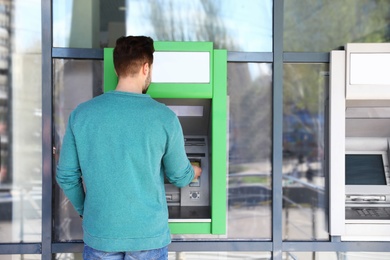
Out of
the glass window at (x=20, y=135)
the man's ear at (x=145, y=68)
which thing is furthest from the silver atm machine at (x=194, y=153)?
the glass window at (x=20, y=135)

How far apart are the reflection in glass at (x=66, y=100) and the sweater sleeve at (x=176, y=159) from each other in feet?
3.60

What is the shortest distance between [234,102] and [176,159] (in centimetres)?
114

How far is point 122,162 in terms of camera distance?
194 cm

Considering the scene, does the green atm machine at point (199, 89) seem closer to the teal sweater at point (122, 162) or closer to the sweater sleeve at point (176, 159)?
the sweater sleeve at point (176, 159)

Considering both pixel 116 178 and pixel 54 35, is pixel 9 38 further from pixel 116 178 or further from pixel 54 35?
pixel 116 178

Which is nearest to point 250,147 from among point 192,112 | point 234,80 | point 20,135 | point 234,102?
point 234,102

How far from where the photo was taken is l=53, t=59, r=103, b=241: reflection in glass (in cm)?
296

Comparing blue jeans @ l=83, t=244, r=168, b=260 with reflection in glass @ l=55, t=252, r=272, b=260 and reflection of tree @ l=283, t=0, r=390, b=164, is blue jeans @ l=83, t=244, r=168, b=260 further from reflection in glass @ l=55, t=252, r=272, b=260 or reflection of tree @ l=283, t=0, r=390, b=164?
reflection of tree @ l=283, t=0, r=390, b=164

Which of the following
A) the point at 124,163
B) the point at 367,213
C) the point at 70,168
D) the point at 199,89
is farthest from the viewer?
the point at 367,213

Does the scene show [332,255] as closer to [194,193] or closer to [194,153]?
[194,193]

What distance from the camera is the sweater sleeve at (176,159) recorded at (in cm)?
203

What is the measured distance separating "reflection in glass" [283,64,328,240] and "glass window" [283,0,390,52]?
9.3 inches

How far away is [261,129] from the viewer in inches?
122

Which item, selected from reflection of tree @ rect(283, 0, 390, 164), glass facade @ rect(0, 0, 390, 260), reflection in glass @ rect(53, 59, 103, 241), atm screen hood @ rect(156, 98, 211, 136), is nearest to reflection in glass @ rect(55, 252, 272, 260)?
glass facade @ rect(0, 0, 390, 260)
